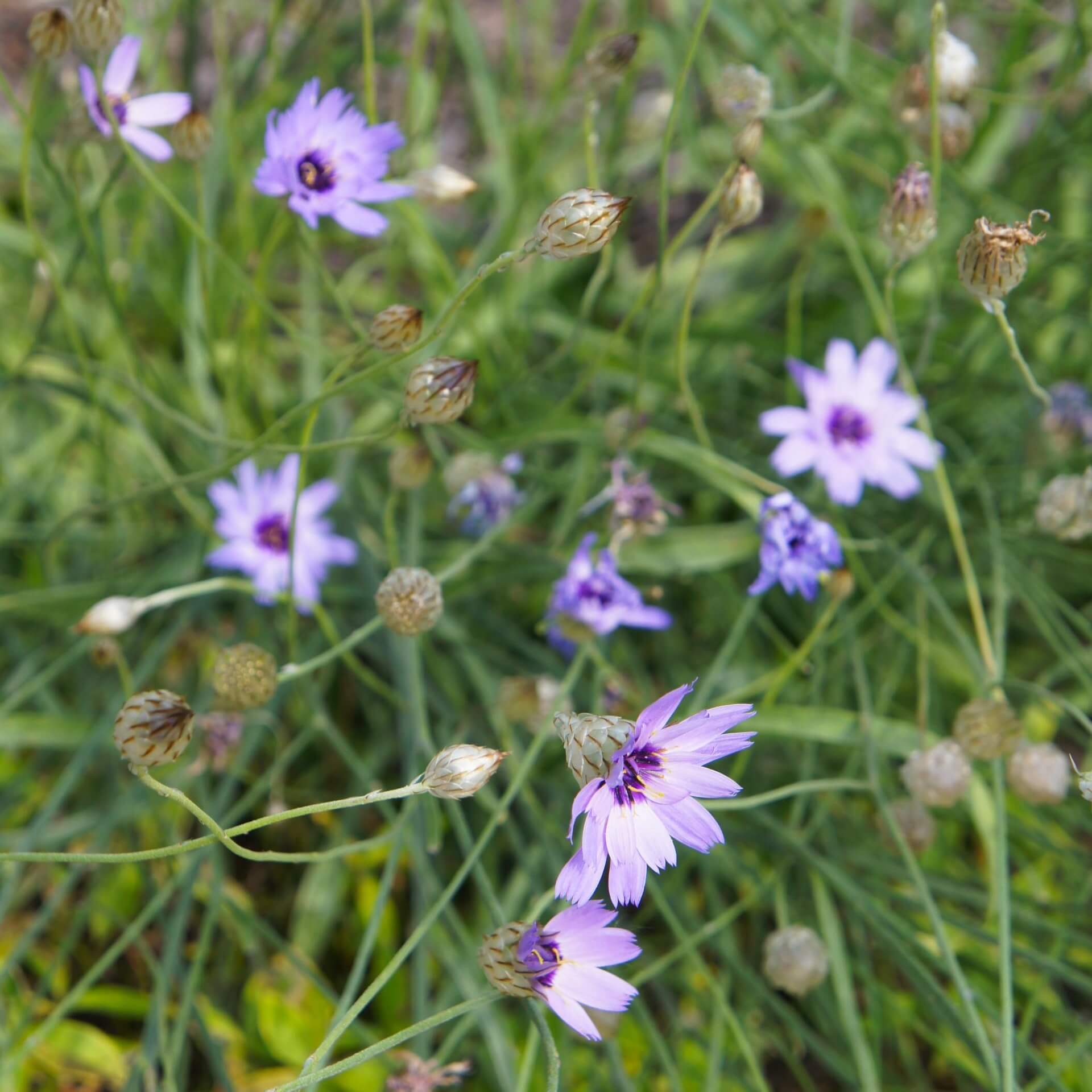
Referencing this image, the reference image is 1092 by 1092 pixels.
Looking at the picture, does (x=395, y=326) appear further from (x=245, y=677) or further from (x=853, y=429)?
(x=853, y=429)

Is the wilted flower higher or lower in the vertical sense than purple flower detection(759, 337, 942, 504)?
lower

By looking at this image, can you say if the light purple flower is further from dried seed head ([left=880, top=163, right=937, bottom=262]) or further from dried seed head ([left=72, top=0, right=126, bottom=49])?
dried seed head ([left=72, top=0, right=126, bottom=49])

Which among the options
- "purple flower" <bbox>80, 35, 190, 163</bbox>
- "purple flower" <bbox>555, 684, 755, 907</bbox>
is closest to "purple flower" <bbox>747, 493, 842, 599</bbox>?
"purple flower" <bbox>555, 684, 755, 907</bbox>

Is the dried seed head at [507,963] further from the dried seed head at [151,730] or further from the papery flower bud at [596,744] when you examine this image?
the dried seed head at [151,730]

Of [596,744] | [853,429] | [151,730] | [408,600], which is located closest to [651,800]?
[596,744]

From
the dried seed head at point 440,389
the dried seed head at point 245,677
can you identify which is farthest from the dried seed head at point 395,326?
the dried seed head at point 245,677

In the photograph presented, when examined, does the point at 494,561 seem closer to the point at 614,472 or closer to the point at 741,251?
the point at 614,472
